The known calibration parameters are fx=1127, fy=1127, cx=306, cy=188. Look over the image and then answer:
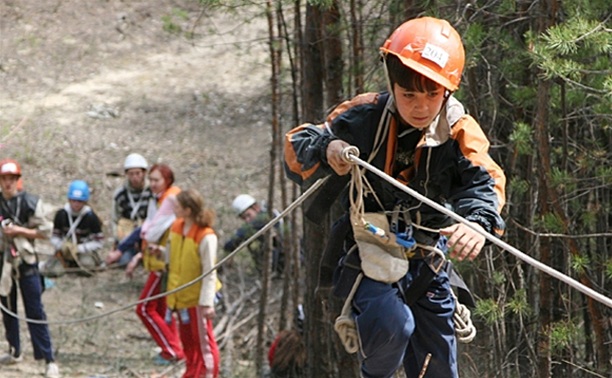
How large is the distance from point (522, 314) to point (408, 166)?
2556 millimetres

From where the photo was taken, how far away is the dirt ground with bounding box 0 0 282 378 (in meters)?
12.4

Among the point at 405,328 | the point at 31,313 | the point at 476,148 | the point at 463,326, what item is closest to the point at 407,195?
the point at 476,148

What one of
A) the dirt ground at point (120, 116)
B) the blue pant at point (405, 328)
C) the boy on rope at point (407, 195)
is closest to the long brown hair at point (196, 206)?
the dirt ground at point (120, 116)

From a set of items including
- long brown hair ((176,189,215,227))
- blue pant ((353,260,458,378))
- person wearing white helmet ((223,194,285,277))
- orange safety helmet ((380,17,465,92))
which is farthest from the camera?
person wearing white helmet ((223,194,285,277))

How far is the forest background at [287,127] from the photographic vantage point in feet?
20.7

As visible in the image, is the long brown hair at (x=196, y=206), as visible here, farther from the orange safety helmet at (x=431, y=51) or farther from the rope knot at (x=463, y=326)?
the orange safety helmet at (x=431, y=51)

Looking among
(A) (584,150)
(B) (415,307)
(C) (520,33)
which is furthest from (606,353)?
(B) (415,307)

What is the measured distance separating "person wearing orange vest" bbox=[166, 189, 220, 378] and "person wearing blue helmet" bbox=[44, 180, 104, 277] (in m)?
2.88

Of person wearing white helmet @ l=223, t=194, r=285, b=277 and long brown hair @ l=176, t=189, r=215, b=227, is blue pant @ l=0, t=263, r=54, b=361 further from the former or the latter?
person wearing white helmet @ l=223, t=194, r=285, b=277

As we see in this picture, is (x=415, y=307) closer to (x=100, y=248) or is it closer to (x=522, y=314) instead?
(x=522, y=314)

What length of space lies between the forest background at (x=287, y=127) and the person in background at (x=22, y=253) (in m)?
0.38

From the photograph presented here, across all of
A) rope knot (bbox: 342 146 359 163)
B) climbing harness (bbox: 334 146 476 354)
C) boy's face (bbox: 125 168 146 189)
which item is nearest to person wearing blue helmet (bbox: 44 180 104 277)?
boy's face (bbox: 125 168 146 189)

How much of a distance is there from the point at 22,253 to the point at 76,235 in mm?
2744

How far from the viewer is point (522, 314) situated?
687 cm
